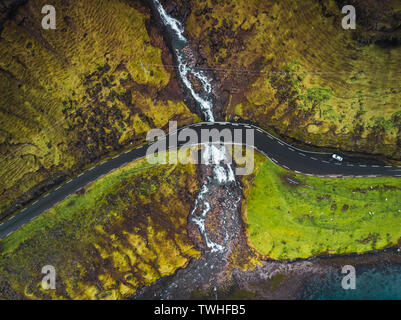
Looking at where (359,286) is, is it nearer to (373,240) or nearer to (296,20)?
(373,240)

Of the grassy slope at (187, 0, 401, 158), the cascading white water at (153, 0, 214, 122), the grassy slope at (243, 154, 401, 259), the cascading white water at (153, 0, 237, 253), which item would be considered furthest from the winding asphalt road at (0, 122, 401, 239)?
the cascading white water at (153, 0, 237, 253)

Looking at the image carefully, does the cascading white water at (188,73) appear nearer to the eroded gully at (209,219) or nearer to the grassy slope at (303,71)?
the eroded gully at (209,219)

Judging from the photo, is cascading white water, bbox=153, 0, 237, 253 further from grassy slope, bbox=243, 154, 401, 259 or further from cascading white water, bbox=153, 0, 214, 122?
grassy slope, bbox=243, 154, 401, 259

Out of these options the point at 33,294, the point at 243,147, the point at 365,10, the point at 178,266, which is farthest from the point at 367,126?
the point at 33,294

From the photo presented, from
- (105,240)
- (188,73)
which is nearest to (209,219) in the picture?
(105,240)
